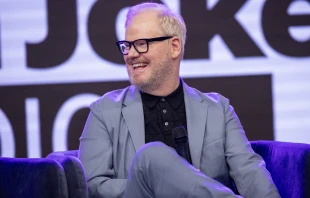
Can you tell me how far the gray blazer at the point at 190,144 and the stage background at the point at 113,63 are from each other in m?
1.09

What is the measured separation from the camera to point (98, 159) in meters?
2.52

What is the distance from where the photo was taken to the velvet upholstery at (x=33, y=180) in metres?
2.13

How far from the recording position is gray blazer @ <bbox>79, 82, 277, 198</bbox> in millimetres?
2504

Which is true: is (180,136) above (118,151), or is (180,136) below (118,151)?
above

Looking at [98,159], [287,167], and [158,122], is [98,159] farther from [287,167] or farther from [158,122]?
[287,167]

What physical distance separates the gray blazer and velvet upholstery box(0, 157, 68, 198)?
1.09 feet

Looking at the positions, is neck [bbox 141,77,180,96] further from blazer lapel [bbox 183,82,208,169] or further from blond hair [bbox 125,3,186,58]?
blond hair [bbox 125,3,186,58]

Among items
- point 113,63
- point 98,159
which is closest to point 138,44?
point 98,159

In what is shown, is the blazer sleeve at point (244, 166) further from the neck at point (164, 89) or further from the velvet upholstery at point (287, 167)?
the neck at point (164, 89)

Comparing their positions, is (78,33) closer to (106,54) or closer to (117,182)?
(106,54)

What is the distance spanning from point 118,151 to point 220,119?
51cm

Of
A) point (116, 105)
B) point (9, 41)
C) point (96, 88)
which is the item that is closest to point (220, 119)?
point (116, 105)

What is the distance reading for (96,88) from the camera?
3.76 metres

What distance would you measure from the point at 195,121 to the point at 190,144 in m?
0.12
